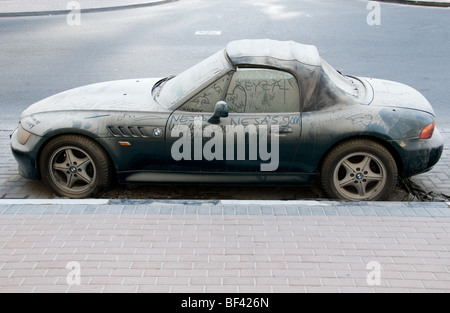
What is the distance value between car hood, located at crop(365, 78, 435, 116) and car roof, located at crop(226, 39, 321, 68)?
30.4 inches

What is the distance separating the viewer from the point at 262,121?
18.3 feet

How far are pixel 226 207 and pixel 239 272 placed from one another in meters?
1.12

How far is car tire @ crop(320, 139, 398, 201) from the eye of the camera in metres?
5.61

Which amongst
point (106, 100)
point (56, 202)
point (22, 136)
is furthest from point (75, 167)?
point (106, 100)

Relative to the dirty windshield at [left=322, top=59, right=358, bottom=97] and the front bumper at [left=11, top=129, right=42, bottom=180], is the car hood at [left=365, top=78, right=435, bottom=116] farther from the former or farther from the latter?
the front bumper at [left=11, top=129, right=42, bottom=180]

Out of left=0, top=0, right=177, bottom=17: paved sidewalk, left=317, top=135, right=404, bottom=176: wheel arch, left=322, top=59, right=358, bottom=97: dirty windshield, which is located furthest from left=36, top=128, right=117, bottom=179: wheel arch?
left=0, top=0, right=177, bottom=17: paved sidewalk

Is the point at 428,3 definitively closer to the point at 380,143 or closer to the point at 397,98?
the point at 397,98

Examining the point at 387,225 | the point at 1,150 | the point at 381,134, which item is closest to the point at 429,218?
the point at 387,225

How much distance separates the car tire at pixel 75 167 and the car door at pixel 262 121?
132 cm

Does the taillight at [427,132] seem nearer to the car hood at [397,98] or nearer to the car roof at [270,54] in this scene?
the car hood at [397,98]

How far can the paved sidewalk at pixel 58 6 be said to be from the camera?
17.3 metres

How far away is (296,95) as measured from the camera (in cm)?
566

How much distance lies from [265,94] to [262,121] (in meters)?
0.29

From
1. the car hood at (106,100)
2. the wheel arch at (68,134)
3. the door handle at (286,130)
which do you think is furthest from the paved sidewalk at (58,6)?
the door handle at (286,130)
